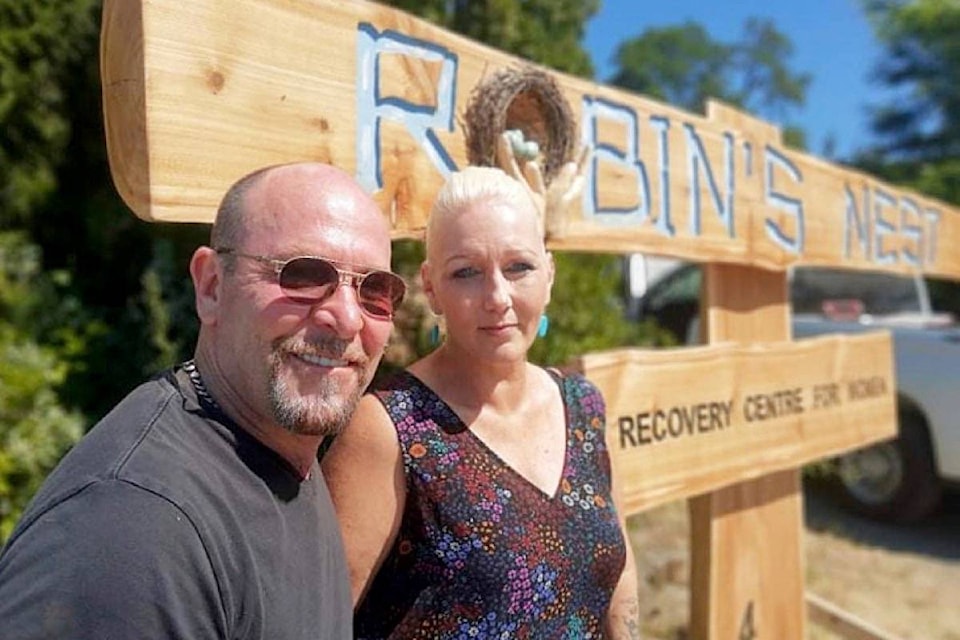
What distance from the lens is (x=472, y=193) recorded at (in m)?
1.60

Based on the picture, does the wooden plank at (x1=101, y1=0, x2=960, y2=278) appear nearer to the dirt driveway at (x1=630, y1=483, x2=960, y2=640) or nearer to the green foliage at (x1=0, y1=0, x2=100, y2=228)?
the dirt driveway at (x1=630, y1=483, x2=960, y2=640)

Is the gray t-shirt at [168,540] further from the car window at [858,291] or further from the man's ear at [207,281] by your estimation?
the car window at [858,291]

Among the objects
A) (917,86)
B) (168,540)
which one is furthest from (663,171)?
(917,86)

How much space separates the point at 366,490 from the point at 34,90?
11.5 feet

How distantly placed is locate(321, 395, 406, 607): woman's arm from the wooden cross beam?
1.60ft

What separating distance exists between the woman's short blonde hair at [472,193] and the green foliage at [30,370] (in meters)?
2.42

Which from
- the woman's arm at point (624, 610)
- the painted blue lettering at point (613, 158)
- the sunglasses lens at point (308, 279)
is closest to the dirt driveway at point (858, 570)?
the painted blue lettering at point (613, 158)

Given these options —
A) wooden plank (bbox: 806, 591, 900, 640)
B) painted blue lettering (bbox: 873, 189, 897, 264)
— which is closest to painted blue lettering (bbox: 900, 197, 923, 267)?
painted blue lettering (bbox: 873, 189, 897, 264)

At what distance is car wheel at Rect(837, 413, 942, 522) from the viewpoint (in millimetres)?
5504

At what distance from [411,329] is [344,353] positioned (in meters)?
2.62

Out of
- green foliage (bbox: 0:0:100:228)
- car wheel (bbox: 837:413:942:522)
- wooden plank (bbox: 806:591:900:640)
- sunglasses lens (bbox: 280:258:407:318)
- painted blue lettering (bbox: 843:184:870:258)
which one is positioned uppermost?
green foliage (bbox: 0:0:100:228)

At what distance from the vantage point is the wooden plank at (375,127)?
4.86 ft

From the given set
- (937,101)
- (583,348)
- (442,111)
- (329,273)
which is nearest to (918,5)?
(937,101)

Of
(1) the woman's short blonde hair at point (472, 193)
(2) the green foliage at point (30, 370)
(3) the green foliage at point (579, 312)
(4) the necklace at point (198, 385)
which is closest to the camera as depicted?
(4) the necklace at point (198, 385)
